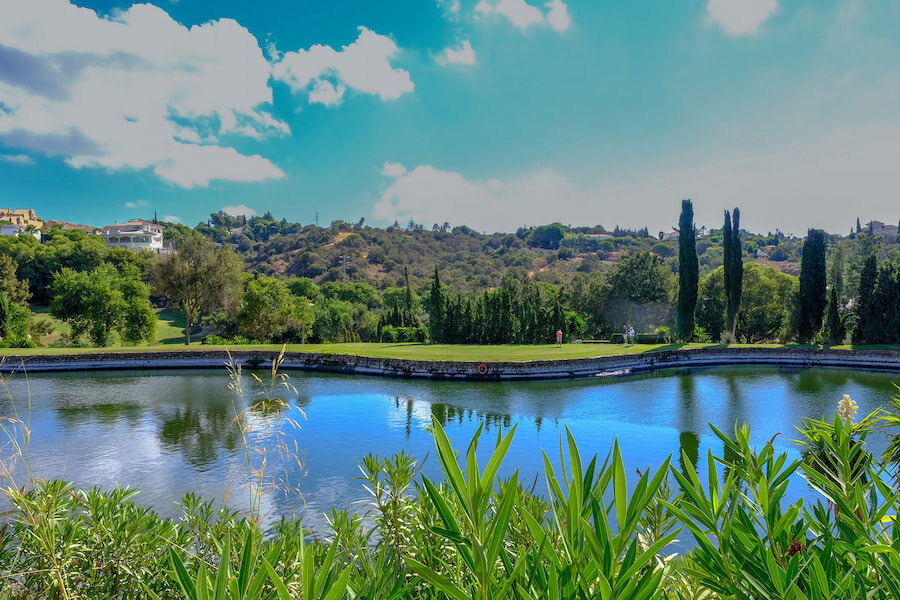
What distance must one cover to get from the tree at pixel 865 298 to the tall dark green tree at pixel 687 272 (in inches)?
321

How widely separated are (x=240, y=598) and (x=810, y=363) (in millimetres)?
28037

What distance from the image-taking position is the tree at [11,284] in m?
38.2

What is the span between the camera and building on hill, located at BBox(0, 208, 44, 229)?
79.5m

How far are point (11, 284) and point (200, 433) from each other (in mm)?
41020

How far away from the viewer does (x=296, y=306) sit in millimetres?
29938

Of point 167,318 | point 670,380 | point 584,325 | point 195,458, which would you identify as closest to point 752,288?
point 584,325

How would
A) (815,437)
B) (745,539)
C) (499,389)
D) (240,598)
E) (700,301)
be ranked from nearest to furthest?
(240,598) < (745,539) < (815,437) < (499,389) < (700,301)

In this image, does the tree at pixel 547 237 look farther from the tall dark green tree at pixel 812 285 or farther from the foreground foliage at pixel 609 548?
the foreground foliage at pixel 609 548

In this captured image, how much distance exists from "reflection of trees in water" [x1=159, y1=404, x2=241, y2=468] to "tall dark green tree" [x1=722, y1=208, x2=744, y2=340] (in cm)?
2681

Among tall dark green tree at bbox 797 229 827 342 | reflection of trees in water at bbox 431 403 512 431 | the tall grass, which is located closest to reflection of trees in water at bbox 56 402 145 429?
reflection of trees in water at bbox 431 403 512 431

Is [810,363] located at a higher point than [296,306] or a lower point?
lower

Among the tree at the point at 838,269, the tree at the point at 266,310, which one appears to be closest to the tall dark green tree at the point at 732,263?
the tree at the point at 838,269

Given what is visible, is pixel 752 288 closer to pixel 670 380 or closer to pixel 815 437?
pixel 670 380

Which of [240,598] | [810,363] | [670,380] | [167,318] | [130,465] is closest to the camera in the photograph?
[240,598]
